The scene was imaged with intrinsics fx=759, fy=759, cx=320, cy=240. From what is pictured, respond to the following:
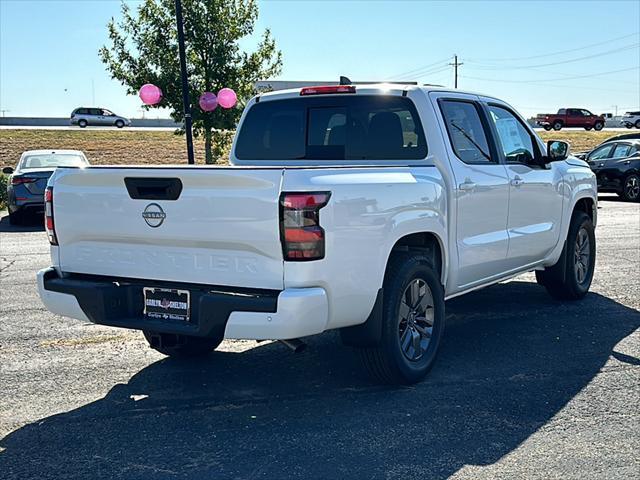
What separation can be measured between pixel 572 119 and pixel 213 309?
2151 inches

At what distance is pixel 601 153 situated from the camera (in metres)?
20.5

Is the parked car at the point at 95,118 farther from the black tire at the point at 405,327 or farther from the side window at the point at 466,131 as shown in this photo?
the black tire at the point at 405,327

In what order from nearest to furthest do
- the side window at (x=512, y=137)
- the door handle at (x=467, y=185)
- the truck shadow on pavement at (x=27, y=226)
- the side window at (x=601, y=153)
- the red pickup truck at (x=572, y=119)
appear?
the door handle at (x=467, y=185) < the side window at (x=512, y=137) < the truck shadow on pavement at (x=27, y=226) < the side window at (x=601, y=153) < the red pickup truck at (x=572, y=119)

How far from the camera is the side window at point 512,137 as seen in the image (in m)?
6.34

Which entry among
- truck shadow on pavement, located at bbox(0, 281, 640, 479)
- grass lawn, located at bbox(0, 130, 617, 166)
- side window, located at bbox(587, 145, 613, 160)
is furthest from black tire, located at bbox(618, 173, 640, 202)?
grass lawn, located at bbox(0, 130, 617, 166)

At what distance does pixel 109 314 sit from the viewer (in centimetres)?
449

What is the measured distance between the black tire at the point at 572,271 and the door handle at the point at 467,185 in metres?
2.21

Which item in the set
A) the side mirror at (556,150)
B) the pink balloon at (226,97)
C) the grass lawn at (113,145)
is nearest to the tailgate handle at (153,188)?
the side mirror at (556,150)

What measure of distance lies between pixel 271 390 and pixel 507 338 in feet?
7.30

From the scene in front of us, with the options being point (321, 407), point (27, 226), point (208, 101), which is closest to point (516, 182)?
point (321, 407)

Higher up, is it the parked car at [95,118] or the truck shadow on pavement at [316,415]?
the parked car at [95,118]

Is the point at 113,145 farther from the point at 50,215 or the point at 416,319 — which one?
the point at 416,319

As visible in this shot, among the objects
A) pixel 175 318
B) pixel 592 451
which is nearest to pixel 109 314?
pixel 175 318

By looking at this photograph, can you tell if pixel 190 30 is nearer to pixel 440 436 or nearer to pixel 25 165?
pixel 25 165
